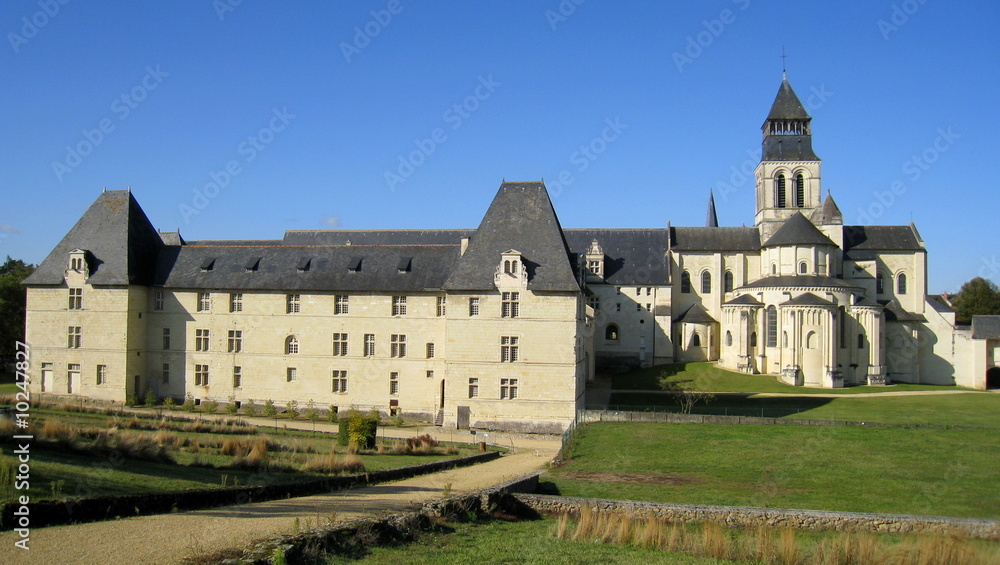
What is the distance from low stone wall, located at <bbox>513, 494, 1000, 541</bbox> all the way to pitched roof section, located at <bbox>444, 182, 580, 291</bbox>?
1500 cm

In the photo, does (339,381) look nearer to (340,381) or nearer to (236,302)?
(340,381)

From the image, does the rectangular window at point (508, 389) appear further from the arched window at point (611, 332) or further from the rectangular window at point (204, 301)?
the arched window at point (611, 332)

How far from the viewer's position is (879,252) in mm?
57750

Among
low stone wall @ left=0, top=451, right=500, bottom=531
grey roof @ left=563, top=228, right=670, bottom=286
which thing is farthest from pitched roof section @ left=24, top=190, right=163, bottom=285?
grey roof @ left=563, top=228, right=670, bottom=286

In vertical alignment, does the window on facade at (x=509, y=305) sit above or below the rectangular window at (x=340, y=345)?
above

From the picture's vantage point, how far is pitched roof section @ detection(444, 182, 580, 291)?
30.4 meters

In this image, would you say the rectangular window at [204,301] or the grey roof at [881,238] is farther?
the grey roof at [881,238]

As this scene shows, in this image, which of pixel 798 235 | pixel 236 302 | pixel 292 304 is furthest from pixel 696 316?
pixel 236 302

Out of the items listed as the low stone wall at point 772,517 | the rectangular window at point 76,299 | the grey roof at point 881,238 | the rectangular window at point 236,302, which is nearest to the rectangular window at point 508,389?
the rectangular window at point 236,302

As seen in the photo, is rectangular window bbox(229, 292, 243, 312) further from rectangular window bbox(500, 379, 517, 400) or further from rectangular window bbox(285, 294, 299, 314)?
rectangular window bbox(500, 379, 517, 400)

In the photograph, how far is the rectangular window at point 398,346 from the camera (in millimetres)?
33625

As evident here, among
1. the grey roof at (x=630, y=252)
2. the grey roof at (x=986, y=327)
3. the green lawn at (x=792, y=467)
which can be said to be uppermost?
the grey roof at (x=630, y=252)

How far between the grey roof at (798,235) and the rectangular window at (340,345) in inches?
1391

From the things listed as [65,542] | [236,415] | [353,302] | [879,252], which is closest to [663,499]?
[65,542]
